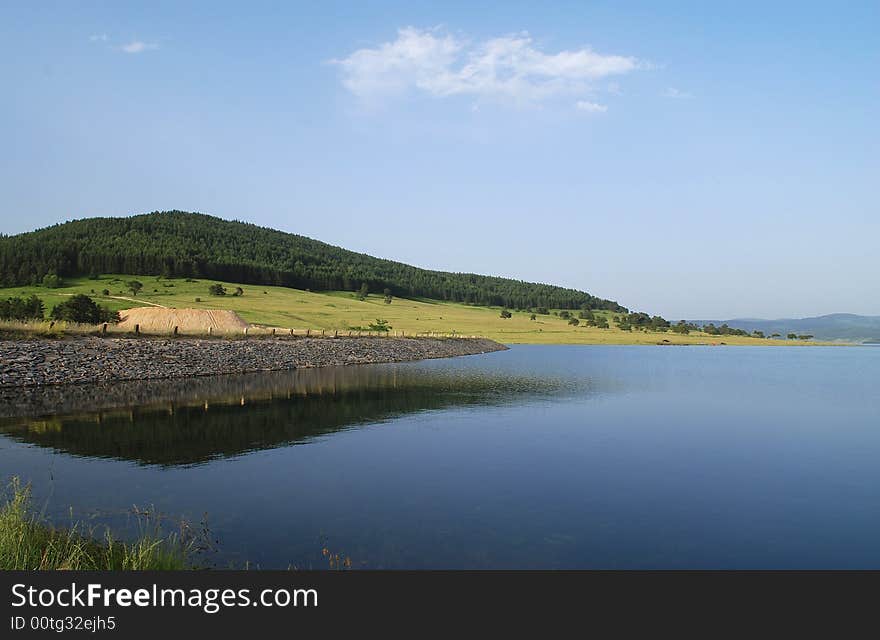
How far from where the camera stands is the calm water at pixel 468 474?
13.5 meters

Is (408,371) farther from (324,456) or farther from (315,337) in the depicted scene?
(324,456)

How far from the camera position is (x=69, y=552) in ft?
36.4

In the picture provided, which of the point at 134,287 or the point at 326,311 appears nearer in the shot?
the point at 134,287

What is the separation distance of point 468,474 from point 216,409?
1863 centimetres

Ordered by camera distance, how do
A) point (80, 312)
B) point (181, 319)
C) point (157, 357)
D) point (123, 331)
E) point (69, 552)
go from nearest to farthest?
point (69, 552), point (157, 357), point (123, 331), point (80, 312), point (181, 319)

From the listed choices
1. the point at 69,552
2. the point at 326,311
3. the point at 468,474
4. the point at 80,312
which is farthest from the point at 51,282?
the point at 69,552

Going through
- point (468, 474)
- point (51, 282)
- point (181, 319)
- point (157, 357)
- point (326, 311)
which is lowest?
point (468, 474)

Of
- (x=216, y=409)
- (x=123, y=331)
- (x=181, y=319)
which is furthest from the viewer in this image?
(x=181, y=319)

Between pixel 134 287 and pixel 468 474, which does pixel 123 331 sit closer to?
pixel 468 474

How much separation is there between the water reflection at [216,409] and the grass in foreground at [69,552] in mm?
9138

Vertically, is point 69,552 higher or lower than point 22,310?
lower

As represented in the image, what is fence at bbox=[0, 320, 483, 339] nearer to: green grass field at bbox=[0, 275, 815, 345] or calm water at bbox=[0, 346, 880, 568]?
calm water at bbox=[0, 346, 880, 568]

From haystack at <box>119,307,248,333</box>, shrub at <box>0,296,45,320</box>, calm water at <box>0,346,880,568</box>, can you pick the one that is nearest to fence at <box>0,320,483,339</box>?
haystack at <box>119,307,248,333</box>

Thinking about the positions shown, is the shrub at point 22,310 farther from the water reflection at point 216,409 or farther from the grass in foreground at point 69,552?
the grass in foreground at point 69,552
